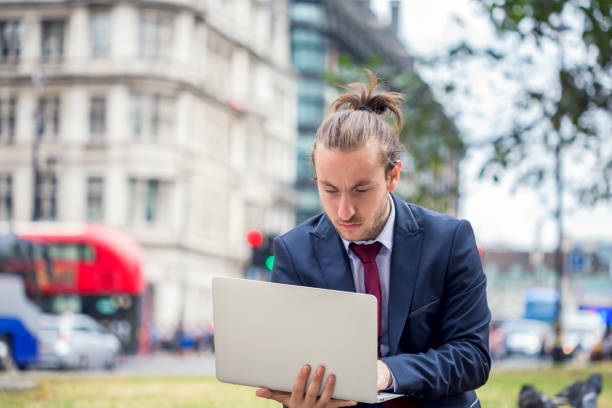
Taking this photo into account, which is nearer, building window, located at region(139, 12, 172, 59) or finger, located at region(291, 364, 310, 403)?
finger, located at region(291, 364, 310, 403)

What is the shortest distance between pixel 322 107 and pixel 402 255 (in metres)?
60.7

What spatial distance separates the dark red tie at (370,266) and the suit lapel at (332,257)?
6 cm

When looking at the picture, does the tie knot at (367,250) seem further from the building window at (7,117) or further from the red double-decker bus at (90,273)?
the building window at (7,117)

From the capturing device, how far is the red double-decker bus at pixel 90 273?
95.4 feet

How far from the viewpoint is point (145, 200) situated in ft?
151

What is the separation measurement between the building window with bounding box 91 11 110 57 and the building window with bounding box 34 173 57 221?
23.4 ft

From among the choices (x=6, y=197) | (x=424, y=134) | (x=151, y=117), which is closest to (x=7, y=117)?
(x=6, y=197)

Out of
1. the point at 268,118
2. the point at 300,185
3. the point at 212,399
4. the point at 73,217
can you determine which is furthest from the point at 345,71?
the point at 300,185

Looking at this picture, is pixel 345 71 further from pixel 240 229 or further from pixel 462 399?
pixel 240 229

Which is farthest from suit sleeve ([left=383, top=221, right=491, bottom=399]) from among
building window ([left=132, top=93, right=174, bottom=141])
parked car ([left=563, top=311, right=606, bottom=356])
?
building window ([left=132, top=93, right=174, bottom=141])

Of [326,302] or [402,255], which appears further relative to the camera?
[402,255]

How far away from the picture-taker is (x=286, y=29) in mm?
61281

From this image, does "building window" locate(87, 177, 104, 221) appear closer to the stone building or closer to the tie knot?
the stone building

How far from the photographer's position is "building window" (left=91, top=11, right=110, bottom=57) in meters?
47.7
